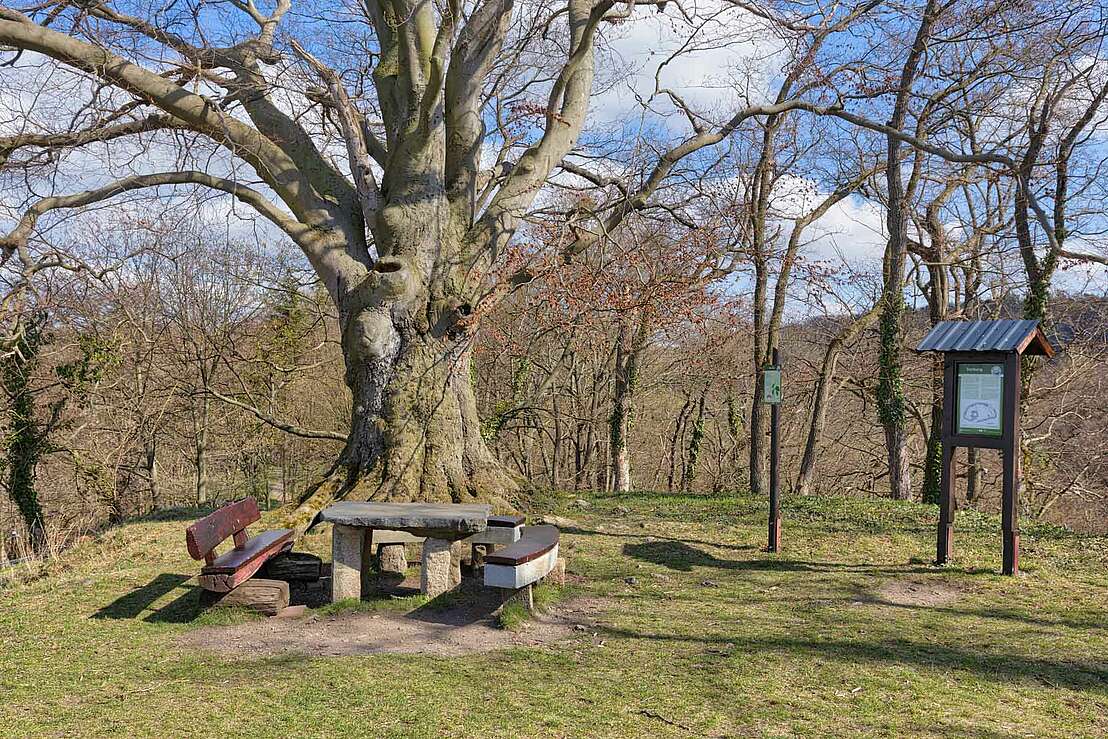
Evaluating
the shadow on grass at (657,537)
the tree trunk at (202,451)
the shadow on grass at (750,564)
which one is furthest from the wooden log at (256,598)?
the tree trunk at (202,451)

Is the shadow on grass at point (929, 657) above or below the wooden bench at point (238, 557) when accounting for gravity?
below

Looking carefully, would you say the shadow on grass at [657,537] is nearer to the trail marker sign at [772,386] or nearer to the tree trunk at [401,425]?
the tree trunk at [401,425]

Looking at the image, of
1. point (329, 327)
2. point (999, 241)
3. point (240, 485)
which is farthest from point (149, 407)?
point (999, 241)

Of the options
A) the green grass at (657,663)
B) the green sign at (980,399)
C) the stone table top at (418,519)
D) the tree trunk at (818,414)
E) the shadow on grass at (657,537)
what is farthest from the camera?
the tree trunk at (818,414)

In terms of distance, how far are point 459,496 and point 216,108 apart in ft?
14.7

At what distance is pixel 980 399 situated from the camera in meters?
7.00

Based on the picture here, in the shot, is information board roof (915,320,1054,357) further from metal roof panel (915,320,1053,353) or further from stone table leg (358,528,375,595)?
stone table leg (358,528,375,595)

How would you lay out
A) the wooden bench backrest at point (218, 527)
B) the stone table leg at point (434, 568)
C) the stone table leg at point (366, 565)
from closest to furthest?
1. the wooden bench backrest at point (218, 527)
2. the stone table leg at point (434, 568)
3. the stone table leg at point (366, 565)

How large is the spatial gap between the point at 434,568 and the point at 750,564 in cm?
310

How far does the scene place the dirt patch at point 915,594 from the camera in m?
6.10

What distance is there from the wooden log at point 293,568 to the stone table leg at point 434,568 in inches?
34.6

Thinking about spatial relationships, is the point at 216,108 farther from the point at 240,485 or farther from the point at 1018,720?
the point at 240,485

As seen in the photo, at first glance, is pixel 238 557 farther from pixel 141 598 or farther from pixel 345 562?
pixel 141 598

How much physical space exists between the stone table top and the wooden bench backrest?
69cm
